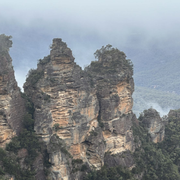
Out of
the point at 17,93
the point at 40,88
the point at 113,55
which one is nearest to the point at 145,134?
the point at 113,55

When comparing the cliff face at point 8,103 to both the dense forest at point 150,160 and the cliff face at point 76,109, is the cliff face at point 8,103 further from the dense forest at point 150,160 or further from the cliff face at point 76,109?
the dense forest at point 150,160

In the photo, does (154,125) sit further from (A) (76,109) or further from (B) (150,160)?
(A) (76,109)

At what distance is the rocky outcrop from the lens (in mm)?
49438

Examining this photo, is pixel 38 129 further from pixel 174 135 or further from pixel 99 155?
pixel 174 135

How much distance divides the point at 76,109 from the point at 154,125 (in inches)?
908

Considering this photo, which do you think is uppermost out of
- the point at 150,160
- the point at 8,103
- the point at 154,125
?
the point at 8,103

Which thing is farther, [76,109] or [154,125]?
[154,125]

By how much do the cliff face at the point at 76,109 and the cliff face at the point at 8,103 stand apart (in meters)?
2.72

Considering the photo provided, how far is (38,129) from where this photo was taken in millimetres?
31719

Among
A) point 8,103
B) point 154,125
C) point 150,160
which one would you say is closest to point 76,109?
point 8,103

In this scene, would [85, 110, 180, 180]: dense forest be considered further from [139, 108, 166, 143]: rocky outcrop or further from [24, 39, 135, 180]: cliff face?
[24, 39, 135, 180]: cliff face

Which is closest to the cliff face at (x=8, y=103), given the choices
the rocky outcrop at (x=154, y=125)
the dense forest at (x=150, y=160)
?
the dense forest at (x=150, y=160)

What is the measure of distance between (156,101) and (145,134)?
12374cm

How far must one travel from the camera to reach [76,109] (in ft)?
111
